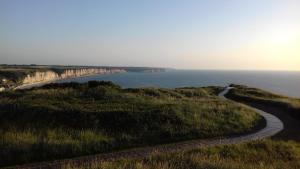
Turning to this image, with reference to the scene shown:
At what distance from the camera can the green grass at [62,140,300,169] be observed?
1084 centimetres

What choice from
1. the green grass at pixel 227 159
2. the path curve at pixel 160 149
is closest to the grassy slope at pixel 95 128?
the path curve at pixel 160 149

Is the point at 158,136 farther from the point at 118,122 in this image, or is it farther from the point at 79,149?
the point at 79,149

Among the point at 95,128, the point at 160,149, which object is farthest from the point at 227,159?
the point at 95,128

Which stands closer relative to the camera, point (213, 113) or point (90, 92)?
point (213, 113)

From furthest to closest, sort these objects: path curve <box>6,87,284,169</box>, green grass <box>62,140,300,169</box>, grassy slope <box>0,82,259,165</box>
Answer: grassy slope <box>0,82,259,165</box>, path curve <box>6,87,284,169</box>, green grass <box>62,140,300,169</box>

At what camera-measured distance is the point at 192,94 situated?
51625mm

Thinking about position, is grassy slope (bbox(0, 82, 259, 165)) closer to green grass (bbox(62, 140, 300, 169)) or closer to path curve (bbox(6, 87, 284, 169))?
path curve (bbox(6, 87, 284, 169))

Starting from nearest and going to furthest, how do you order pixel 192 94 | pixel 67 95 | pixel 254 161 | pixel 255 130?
1. pixel 254 161
2. pixel 255 130
3. pixel 67 95
4. pixel 192 94

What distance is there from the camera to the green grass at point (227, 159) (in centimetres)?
1084

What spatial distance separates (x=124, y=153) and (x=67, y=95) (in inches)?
739

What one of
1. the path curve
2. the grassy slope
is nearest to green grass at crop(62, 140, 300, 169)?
the path curve

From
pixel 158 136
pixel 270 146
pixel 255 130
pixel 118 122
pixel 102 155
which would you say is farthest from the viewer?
pixel 255 130

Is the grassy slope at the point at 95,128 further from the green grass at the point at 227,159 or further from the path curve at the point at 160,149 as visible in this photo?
the green grass at the point at 227,159

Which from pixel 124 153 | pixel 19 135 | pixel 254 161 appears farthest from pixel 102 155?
pixel 254 161
